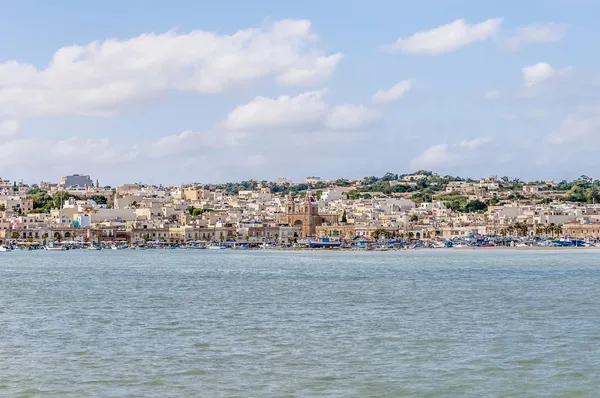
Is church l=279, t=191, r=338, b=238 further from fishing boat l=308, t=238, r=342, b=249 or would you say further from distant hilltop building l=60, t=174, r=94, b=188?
distant hilltop building l=60, t=174, r=94, b=188

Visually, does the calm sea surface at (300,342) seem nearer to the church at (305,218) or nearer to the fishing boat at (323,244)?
the fishing boat at (323,244)

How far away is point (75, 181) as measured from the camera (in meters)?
181

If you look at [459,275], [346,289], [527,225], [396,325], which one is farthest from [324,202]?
[396,325]

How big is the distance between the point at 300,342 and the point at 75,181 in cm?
16530

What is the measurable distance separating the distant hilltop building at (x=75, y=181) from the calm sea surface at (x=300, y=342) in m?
146

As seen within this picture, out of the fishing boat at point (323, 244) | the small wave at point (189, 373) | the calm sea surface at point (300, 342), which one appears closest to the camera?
the calm sea surface at point (300, 342)

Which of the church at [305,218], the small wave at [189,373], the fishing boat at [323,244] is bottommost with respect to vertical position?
the small wave at [189,373]

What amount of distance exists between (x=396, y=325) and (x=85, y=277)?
25.5m

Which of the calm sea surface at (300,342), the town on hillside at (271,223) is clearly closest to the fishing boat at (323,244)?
the town on hillside at (271,223)

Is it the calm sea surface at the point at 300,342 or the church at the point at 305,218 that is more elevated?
the church at the point at 305,218

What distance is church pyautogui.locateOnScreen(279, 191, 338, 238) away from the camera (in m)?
124

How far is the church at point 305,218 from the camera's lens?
124 meters

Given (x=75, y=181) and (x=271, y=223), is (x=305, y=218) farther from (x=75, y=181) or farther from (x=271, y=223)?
(x=75, y=181)

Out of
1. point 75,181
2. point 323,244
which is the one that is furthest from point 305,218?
point 75,181
